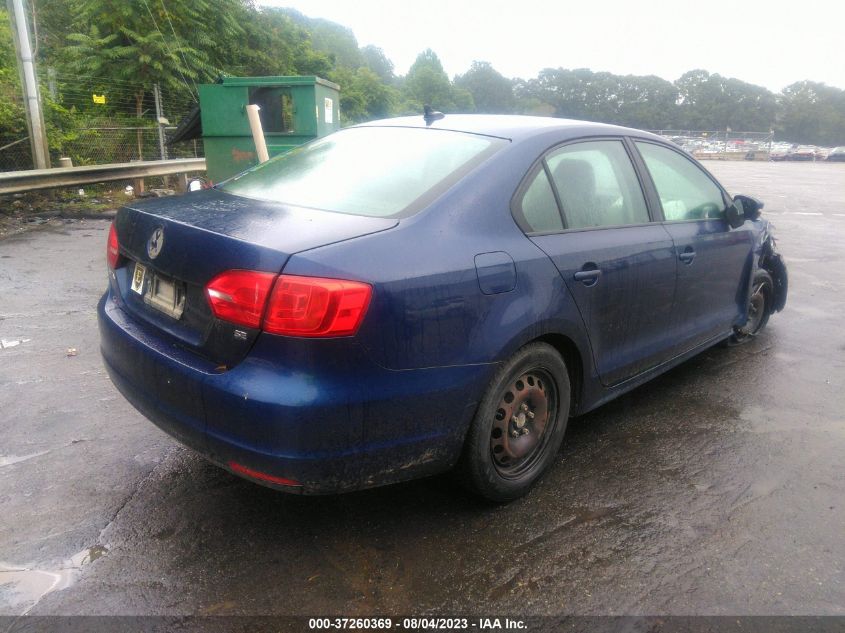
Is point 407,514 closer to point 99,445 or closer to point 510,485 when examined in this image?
point 510,485

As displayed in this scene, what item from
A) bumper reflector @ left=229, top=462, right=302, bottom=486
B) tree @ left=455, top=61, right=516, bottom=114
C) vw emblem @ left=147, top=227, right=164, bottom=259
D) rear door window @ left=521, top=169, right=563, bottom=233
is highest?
tree @ left=455, top=61, right=516, bottom=114

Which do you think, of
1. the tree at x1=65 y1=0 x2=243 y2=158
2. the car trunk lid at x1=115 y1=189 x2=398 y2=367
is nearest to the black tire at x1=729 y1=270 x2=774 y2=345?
the car trunk lid at x1=115 y1=189 x2=398 y2=367

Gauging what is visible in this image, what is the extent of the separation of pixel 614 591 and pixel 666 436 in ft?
4.68

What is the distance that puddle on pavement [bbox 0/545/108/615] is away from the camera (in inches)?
87.7

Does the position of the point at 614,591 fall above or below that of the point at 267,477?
below

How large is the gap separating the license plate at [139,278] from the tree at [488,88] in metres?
128

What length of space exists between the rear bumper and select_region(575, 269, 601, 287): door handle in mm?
694

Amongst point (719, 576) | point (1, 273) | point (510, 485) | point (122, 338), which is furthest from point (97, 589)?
point (1, 273)

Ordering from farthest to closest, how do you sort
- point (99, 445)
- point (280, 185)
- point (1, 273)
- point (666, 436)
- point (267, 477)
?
point (1, 273)
point (666, 436)
point (99, 445)
point (280, 185)
point (267, 477)

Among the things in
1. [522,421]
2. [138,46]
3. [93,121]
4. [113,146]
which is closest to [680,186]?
[522,421]

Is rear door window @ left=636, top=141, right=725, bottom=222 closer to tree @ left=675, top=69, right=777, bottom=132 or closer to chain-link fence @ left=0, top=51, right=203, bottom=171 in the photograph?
chain-link fence @ left=0, top=51, right=203, bottom=171

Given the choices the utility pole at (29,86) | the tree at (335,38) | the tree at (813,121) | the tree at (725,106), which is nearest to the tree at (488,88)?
the tree at (725,106)

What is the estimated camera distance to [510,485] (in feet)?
9.29

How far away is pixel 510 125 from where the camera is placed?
321 cm
